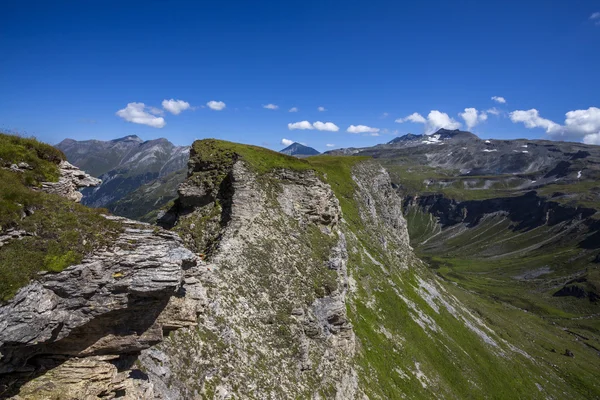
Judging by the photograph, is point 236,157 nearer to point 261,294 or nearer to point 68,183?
point 261,294

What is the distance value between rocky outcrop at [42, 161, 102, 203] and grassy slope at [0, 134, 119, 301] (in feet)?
1.48

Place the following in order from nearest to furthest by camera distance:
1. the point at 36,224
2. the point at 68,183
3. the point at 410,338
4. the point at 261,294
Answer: the point at 36,224 → the point at 68,183 → the point at 261,294 → the point at 410,338

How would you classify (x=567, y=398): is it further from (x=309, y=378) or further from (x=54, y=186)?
(x=54, y=186)

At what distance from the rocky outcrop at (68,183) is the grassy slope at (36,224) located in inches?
17.8

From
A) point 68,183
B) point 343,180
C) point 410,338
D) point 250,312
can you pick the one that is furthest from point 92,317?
point 343,180

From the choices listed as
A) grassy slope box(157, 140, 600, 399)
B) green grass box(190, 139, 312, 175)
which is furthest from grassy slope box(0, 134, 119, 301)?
green grass box(190, 139, 312, 175)

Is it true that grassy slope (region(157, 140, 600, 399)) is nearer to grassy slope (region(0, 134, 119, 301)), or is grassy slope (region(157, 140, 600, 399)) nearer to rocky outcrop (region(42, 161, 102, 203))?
rocky outcrop (region(42, 161, 102, 203))

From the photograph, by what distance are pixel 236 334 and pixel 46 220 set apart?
18.2 metres

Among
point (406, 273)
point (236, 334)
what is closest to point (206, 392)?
point (236, 334)

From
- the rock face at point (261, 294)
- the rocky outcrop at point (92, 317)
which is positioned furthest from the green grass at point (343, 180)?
the rocky outcrop at point (92, 317)

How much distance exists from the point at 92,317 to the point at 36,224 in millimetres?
5390

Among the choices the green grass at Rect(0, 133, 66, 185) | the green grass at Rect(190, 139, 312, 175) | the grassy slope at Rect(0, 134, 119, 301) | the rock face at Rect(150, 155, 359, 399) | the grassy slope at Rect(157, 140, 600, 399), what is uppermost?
the green grass at Rect(190, 139, 312, 175)

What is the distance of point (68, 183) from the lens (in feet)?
68.4

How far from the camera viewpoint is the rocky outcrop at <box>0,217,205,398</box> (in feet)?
47.3
